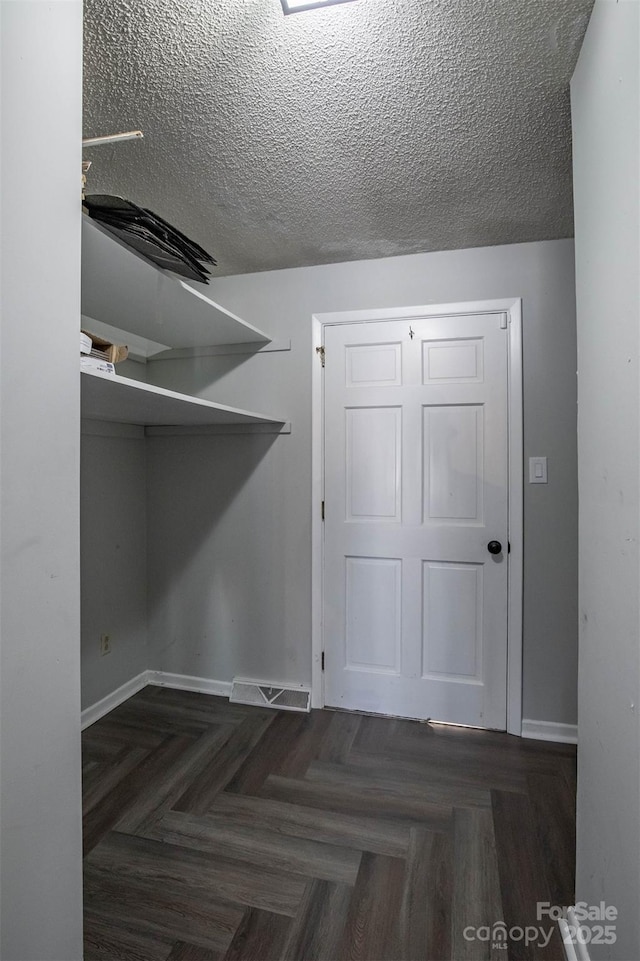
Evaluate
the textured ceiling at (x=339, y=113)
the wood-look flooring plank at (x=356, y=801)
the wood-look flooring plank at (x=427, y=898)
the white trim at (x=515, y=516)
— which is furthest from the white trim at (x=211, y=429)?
the wood-look flooring plank at (x=427, y=898)

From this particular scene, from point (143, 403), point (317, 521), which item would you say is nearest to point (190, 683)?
point (317, 521)

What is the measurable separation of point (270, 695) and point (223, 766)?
1.79 feet

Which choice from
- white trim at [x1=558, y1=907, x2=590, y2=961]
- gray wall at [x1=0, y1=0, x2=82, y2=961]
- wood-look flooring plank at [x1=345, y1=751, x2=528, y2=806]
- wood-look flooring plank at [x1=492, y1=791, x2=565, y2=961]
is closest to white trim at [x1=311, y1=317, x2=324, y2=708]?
wood-look flooring plank at [x1=345, y1=751, x2=528, y2=806]

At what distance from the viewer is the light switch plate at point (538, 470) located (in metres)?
2.21

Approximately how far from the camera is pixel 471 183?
174 cm

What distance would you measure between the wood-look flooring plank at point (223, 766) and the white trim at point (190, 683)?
32 centimetres

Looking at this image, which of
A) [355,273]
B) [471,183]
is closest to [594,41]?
[471,183]

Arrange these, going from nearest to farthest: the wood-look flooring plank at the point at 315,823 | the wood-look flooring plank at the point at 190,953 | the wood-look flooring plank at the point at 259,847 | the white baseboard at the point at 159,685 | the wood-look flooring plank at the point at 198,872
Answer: the wood-look flooring plank at the point at 190,953, the wood-look flooring plank at the point at 198,872, the wood-look flooring plank at the point at 259,847, the wood-look flooring plank at the point at 315,823, the white baseboard at the point at 159,685

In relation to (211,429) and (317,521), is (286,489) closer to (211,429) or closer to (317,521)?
(317,521)

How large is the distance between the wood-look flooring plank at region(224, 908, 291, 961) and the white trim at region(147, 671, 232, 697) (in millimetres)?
1359

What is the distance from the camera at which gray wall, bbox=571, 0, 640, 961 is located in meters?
0.87

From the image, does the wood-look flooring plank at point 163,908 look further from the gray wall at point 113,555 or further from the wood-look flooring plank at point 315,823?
the gray wall at point 113,555

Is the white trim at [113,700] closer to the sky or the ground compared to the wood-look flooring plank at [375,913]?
closer to the sky

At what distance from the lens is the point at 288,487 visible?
100 inches
